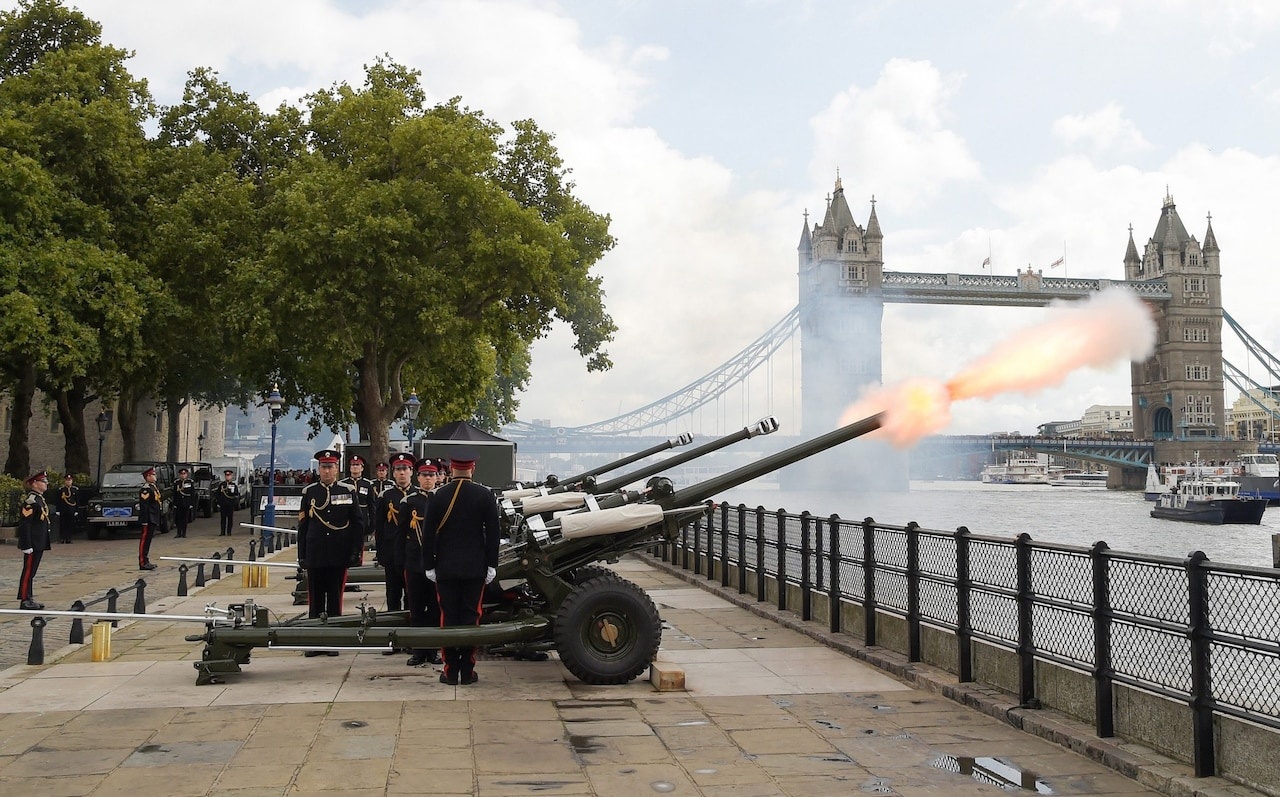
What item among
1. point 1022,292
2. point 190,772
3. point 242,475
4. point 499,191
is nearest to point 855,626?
point 190,772

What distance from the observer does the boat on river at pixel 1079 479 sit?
12900 centimetres

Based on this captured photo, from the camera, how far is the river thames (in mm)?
51875

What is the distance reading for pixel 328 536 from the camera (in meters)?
11.2

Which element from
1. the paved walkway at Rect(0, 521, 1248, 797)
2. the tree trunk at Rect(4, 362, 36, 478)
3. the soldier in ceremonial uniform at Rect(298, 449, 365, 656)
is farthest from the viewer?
the tree trunk at Rect(4, 362, 36, 478)

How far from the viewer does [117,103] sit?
34.9 meters

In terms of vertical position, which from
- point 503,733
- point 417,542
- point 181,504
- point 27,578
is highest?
point 417,542

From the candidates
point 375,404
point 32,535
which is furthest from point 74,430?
point 32,535

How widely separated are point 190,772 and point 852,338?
97892 mm

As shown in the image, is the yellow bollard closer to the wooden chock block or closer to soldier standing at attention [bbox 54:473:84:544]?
the wooden chock block

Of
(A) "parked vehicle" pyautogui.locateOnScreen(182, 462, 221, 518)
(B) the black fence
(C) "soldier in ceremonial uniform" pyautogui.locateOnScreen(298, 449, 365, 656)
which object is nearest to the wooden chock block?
(B) the black fence

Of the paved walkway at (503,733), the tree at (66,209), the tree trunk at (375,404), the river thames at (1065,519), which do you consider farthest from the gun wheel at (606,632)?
the river thames at (1065,519)

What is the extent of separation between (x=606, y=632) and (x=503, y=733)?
1901 mm

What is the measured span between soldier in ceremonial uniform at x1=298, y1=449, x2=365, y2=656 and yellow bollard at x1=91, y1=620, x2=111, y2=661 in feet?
6.00

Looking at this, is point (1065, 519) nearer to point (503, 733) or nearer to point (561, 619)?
point (561, 619)
